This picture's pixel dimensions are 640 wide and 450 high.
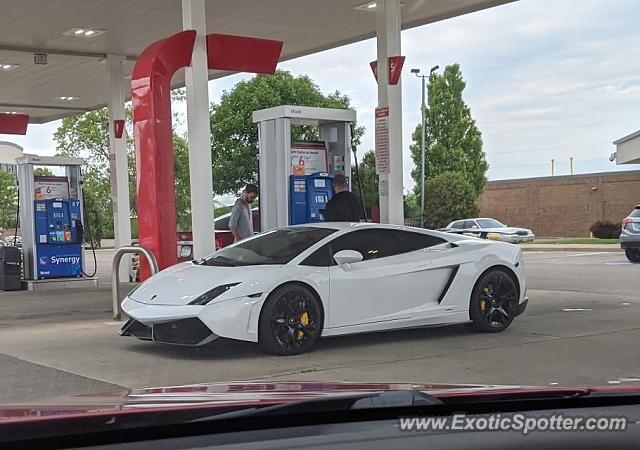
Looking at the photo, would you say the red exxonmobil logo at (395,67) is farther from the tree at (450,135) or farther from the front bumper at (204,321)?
the tree at (450,135)

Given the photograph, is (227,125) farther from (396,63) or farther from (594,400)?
(594,400)

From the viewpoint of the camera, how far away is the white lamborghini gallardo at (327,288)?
7.64 meters

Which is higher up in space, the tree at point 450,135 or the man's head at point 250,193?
the tree at point 450,135

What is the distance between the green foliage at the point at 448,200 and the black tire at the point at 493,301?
3636 cm

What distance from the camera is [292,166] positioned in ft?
41.6

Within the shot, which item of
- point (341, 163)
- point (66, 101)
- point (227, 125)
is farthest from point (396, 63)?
point (227, 125)

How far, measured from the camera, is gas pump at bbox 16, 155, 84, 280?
1741 centimetres

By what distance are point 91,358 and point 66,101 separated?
783 inches

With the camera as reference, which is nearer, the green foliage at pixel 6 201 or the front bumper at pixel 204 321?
the front bumper at pixel 204 321

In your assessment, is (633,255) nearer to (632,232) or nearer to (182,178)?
(632,232)

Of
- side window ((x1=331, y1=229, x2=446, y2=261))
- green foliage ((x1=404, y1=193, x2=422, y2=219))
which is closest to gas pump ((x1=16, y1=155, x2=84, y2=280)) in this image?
side window ((x1=331, y1=229, x2=446, y2=261))

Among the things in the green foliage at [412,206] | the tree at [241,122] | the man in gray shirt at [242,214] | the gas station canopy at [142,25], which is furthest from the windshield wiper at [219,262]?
the green foliage at [412,206]

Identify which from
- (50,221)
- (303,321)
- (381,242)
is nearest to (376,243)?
(381,242)

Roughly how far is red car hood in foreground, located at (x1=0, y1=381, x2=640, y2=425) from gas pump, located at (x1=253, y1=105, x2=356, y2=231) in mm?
9918
